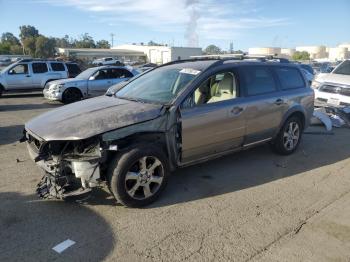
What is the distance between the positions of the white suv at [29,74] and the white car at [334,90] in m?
12.4

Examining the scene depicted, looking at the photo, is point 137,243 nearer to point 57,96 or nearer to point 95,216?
point 95,216

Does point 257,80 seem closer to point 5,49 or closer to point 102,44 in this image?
point 5,49

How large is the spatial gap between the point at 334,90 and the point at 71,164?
8.38m

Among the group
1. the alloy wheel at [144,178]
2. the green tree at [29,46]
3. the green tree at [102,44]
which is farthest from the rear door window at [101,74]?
the green tree at [102,44]

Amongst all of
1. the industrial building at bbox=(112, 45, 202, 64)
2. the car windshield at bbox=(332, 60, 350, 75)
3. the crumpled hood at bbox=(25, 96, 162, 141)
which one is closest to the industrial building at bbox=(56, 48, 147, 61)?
the industrial building at bbox=(112, 45, 202, 64)

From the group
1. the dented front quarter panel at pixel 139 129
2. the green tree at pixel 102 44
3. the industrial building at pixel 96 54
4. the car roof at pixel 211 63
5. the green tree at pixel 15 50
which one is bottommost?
the dented front quarter panel at pixel 139 129

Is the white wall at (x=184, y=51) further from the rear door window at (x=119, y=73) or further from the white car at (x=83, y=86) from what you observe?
the white car at (x=83, y=86)

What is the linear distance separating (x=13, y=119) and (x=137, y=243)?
8269 mm

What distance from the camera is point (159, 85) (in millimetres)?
5191

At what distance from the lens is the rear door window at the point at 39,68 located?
1711 centimetres

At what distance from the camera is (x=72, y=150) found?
4.09m

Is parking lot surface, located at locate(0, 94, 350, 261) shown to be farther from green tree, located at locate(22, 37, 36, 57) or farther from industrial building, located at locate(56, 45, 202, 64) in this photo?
green tree, located at locate(22, 37, 36, 57)

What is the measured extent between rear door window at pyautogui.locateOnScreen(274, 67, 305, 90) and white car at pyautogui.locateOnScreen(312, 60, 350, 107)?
148 inches

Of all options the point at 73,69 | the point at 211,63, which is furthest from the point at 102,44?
the point at 211,63
